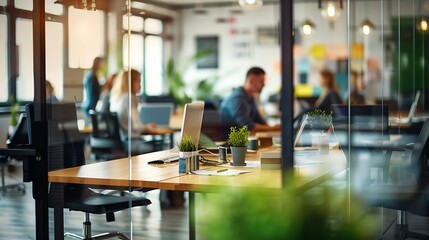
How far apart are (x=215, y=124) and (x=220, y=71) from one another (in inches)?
429

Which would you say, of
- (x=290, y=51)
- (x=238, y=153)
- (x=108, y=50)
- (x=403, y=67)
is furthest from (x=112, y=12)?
(x=403, y=67)

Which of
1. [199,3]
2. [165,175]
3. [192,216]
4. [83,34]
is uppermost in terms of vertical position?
[199,3]

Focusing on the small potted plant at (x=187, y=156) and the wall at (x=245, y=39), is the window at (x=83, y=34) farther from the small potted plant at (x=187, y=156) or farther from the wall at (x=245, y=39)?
the wall at (x=245, y=39)

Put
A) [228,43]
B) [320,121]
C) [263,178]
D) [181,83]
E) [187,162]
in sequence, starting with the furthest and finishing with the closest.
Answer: [228,43]
[181,83]
[320,121]
[187,162]
[263,178]

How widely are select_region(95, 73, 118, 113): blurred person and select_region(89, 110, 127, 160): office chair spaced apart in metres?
0.05

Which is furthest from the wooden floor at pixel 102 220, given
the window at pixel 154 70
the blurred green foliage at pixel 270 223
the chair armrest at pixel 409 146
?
the window at pixel 154 70

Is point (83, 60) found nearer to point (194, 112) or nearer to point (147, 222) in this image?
point (194, 112)

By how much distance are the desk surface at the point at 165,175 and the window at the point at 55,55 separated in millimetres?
463

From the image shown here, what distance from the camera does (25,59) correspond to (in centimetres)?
421

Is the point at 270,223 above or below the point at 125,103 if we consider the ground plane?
below

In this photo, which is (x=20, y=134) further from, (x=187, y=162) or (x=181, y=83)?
(x=181, y=83)

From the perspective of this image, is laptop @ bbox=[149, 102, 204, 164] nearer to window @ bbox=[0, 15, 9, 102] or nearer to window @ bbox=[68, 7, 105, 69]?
window @ bbox=[68, 7, 105, 69]

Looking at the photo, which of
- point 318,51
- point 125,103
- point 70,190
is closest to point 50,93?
point 70,190

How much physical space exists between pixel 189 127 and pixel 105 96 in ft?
6.16
